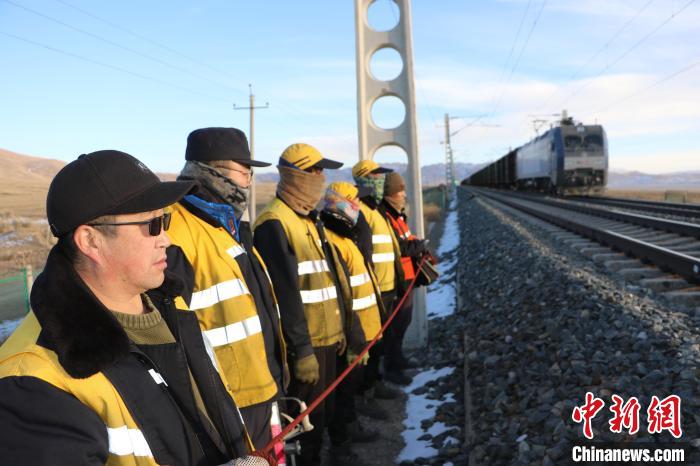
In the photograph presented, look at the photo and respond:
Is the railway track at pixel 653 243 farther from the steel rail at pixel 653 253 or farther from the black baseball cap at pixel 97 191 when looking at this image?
the black baseball cap at pixel 97 191

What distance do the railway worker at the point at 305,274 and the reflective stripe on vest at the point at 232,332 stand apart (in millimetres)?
881

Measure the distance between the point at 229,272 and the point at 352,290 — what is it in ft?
7.88

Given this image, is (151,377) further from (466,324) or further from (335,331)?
(466,324)

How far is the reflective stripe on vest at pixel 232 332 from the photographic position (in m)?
2.82

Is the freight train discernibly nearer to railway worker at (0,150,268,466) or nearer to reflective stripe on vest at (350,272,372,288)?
reflective stripe on vest at (350,272,372,288)

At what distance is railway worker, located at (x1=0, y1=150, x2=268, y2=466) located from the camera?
1389mm

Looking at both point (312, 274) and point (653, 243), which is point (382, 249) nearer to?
point (312, 274)

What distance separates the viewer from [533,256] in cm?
963

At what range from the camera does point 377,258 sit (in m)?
6.38

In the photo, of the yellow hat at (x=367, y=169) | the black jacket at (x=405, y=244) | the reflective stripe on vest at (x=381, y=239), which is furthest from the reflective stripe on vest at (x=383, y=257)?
the yellow hat at (x=367, y=169)

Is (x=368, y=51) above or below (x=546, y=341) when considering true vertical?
above

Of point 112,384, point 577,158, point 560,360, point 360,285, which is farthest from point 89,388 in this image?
point 577,158

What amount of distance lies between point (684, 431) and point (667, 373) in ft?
2.30

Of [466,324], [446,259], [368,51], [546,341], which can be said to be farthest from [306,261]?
[446,259]
